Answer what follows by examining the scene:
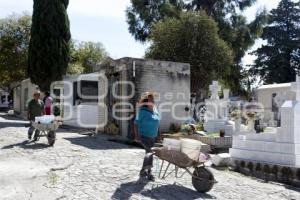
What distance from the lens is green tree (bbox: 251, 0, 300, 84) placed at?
45.4m

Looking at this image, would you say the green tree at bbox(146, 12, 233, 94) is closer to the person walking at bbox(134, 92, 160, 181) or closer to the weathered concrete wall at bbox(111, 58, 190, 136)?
the weathered concrete wall at bbox(111, 58, 190, 136)

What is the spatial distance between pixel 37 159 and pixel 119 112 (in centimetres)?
704

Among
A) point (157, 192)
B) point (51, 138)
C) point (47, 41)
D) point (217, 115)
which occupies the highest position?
point (47, 41)

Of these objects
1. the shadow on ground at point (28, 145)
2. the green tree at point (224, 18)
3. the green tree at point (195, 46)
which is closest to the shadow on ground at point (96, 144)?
the shadow on ground at point (28, 145)

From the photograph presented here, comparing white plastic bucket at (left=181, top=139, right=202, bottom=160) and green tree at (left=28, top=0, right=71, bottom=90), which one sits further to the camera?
green tree at (left=28, top=0, right=71, bottom=90)

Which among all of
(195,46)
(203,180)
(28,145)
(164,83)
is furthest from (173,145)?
(195,46)

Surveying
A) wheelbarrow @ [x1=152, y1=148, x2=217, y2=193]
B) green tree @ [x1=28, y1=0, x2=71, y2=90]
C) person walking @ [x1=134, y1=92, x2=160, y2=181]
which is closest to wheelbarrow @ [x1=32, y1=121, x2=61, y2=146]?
person walking @ [x1=134, y1=92, x2=160, y2=181]

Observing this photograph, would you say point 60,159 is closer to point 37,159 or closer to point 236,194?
point 37,159

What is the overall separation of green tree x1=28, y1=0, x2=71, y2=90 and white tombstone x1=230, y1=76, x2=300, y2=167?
49.7 feet

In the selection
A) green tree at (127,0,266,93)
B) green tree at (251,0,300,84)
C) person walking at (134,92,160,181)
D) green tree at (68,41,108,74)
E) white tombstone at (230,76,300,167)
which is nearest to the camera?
person walking at (134,92,160,181)

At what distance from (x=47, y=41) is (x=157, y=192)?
59.1ft

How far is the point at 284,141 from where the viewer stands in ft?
37.4

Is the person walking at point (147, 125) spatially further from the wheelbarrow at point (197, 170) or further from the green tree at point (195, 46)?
the green tree at point (195, 46)

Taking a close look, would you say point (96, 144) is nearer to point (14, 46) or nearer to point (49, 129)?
point (49, 129)
